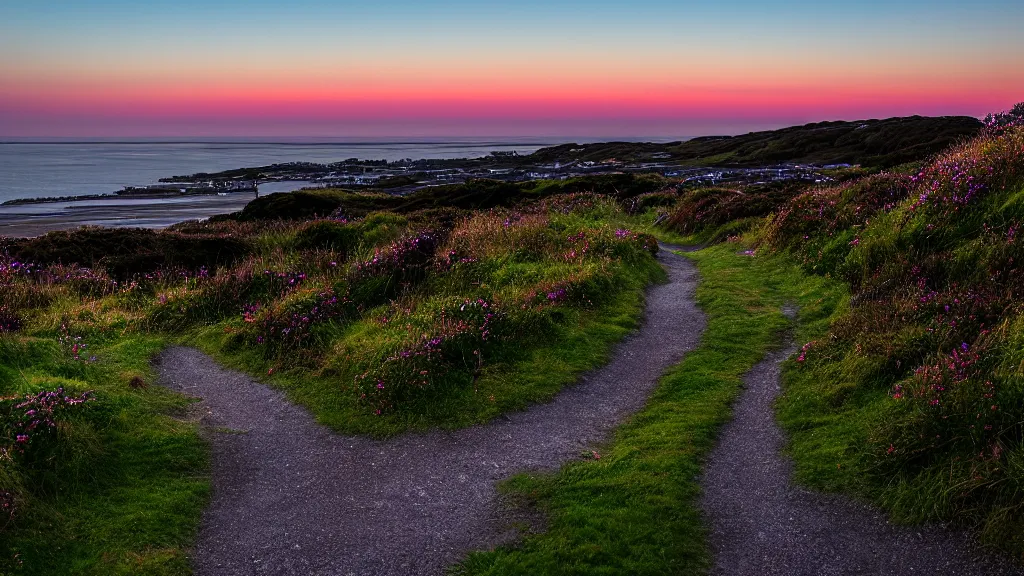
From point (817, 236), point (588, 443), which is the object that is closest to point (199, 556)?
point (588, 443)

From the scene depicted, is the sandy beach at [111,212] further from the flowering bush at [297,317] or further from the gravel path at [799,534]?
the gravel path at [799,534]

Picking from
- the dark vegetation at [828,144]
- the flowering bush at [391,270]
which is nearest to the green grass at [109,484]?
the flowering bush at [391,270]

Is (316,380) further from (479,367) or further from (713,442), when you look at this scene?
(713,442)

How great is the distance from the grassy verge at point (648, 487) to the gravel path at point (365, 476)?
0.37 m

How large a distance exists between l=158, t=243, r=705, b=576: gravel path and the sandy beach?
4429 centimetres

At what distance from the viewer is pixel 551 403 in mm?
9555

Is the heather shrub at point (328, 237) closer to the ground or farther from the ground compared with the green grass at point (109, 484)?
farther from the ground

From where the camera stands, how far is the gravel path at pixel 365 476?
20.5 ft

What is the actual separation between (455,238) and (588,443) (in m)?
11.0

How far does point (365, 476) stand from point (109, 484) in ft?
9.07

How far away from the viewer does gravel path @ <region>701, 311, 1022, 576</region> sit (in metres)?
5.67

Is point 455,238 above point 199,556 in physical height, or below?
above

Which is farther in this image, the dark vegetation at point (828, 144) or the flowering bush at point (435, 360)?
the dark vegetation at point (828, 144)

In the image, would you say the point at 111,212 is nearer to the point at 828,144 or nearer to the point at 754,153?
the point at 754,153
